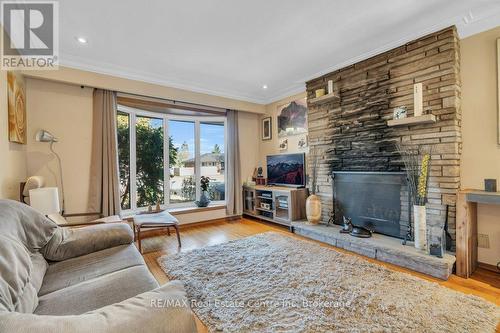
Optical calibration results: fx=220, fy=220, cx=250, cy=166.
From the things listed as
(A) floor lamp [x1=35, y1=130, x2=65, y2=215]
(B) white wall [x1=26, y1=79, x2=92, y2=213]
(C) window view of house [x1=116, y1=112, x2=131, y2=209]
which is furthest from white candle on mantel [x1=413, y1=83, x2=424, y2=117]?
(A) floor lamp [x1=35, y1=130, x2=65, y2=215]

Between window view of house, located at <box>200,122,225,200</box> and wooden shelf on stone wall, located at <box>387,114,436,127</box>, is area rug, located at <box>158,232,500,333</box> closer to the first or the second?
wooden shelf on stone wall, located at <box>387,114,436,127</box>

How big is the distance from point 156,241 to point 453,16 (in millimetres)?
4583

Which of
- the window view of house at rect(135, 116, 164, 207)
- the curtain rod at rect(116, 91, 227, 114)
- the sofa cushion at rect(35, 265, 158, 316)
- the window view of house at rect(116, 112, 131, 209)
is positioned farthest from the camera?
the window view of house at rect(135, 116, 164, 207)

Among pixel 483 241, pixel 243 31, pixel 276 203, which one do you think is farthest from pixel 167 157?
pixel 483 241

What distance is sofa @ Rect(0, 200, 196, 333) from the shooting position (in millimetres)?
682

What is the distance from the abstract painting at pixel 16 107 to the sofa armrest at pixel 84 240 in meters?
1.37

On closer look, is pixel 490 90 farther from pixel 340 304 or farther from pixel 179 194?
pixel 179 194

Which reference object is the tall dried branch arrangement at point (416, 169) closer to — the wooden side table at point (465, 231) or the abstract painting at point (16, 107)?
the wooden side table at point (465, 231)

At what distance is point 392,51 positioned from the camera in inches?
110

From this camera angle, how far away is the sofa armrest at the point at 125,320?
2.08ft

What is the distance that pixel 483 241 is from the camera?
90.4 inches

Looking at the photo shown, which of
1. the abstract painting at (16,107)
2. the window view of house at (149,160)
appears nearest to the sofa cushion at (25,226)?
the abstract painting at (16,107)

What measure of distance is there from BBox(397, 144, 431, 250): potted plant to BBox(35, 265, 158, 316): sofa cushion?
2580 millimetres

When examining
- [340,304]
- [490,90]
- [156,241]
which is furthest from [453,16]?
[156,241]
